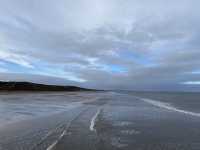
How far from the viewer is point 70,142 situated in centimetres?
962

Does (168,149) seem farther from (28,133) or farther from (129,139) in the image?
(28,133)

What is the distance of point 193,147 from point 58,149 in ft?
16.0

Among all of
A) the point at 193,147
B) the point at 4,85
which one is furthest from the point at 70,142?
the point at 4,85

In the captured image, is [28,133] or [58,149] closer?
[58,149]

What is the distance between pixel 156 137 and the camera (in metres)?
11.0

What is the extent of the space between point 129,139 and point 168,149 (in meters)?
2.01

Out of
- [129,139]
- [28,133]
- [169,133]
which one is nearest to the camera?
[129,139]

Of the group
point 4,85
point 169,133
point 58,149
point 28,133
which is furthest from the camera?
point 4,85

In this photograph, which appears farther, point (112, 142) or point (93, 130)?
point (93, 130)

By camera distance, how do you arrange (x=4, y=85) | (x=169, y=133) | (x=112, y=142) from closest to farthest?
(x=112, y=142) → (x=169, y=133) → (x=4, y=85)

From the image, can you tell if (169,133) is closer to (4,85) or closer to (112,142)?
(112,142)

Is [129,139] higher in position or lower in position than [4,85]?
lower

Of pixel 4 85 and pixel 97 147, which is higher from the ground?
pixel 4 85

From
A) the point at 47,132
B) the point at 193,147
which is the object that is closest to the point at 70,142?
the point at 47,132
